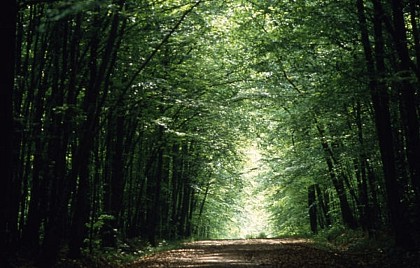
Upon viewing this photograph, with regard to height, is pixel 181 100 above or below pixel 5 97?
above

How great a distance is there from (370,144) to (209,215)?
102 ft

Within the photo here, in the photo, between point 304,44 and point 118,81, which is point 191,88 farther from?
point 304,44

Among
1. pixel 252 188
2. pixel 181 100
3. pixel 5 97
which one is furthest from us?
pixel 252 188

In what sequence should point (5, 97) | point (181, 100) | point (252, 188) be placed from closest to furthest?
point (5, 97) → point (181, 100) → point (252, 188)

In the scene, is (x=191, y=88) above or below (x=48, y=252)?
above

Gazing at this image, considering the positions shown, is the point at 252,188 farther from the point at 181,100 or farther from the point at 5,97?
the point at 5,97

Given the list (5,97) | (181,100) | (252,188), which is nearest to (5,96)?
(5,97)

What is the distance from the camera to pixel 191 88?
18.5 metres

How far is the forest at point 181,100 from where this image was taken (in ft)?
30.8

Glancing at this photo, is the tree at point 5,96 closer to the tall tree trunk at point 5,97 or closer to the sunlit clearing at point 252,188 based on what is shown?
the tall tree trunk at point 5,97

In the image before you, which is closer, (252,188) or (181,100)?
(181,100)

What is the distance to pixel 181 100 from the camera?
14.9m

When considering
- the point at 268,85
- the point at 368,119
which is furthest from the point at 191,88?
the point at 368,119

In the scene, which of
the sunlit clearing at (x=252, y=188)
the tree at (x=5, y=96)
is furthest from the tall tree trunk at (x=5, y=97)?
the sunlit clearing at (x=252, y=188)
